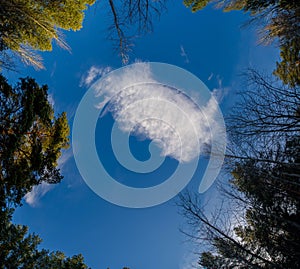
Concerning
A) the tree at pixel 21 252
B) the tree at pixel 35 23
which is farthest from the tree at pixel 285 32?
the tree at pixel 21 252

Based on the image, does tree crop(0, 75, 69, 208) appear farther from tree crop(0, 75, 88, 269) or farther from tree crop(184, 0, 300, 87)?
tree crop(184, 0, 300, 87)

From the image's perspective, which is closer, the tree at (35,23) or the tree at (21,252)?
the tree at (35,23)

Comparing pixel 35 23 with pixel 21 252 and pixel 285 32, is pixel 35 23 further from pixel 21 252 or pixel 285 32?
pixel 21 252

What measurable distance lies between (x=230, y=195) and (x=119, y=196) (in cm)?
1664

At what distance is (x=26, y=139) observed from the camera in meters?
7.99

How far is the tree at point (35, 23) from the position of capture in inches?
240

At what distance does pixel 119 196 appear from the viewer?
69.7 feet

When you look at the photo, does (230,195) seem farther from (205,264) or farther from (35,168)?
(35,168)

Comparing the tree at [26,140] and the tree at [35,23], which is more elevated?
the tree at [35,23]

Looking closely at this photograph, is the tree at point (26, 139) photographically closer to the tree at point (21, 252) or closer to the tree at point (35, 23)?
the tree at point (35, 23)

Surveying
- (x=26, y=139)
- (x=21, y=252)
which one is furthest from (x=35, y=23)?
(x=21, y=252)

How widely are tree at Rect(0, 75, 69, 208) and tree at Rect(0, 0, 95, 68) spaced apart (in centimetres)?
126

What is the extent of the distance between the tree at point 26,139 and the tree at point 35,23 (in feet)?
4.12

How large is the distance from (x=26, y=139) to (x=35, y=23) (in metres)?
4.14
